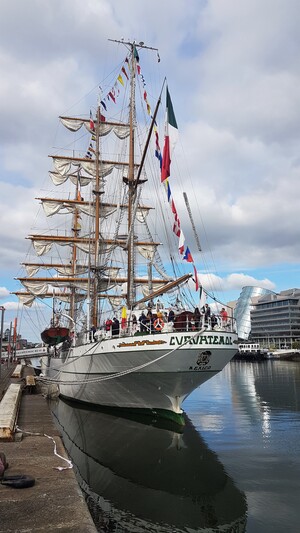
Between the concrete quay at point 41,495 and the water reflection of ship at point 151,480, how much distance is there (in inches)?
71.2

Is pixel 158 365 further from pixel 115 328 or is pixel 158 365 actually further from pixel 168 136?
pixel 168 136

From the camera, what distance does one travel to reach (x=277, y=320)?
163 meters

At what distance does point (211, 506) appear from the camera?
1034cm

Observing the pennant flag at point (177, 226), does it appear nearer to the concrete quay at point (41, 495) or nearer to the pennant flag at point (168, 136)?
the pennant flag at point (168, 136)

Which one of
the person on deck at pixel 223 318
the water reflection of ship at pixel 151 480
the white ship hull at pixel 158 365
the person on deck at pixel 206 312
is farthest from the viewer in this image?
the person on deck at pixel 223 318

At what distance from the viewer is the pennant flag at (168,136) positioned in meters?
18.3

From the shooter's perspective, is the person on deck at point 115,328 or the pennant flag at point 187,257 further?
the person on deck at point 115,328

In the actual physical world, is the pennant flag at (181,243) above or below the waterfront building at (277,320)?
below

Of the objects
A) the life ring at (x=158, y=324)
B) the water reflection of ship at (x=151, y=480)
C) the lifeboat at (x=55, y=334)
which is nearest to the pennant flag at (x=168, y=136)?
the life ring at (x=158, y=324)

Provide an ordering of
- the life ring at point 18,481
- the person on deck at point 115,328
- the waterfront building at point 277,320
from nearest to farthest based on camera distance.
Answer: the life ring at point 18,481 < the person on deck at point 115,328 < the waterfront building at point 277,320

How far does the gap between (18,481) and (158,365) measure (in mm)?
10769

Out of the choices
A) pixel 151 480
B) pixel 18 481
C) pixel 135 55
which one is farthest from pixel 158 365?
pixel 135 55

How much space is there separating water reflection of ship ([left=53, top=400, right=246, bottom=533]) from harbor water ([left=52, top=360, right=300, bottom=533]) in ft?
0.08

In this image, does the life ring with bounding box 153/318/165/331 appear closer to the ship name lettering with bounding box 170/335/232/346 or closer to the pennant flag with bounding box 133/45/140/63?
the ship name lettering with bounding box 170/335/232/346
